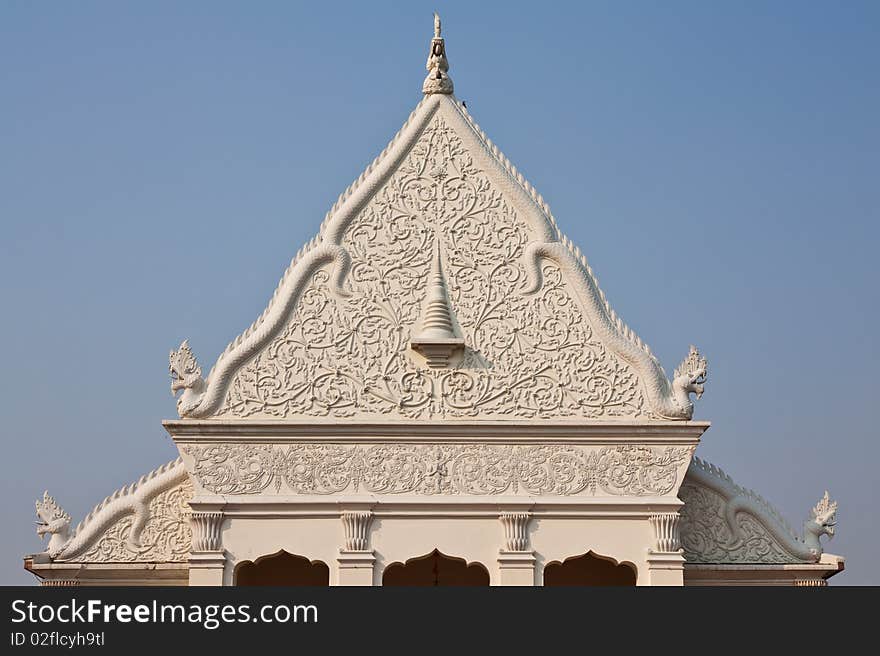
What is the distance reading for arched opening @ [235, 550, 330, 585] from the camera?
21.2 metres

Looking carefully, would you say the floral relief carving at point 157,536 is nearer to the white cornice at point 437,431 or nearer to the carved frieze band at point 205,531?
the carved frieze band at point 205,531

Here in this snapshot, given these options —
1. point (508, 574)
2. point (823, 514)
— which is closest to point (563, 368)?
point (508, 574)

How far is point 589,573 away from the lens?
21.2 meters

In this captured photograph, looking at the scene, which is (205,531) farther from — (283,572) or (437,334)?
(437,334)

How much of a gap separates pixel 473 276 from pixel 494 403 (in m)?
1.61

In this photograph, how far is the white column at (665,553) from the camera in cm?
1916

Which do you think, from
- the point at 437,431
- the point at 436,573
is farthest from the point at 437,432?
the point at 436,573

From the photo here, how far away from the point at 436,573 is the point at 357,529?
9.97 ft

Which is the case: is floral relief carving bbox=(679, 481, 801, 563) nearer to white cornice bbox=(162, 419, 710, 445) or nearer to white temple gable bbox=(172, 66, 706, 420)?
white cornice bbox=(162, 419, 710, 445)

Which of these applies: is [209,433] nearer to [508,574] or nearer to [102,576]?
[102,576]

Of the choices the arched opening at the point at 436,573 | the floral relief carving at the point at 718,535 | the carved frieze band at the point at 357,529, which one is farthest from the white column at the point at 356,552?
the floral relief carving at the point at 718,535

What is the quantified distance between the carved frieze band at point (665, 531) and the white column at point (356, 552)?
10.8 ft

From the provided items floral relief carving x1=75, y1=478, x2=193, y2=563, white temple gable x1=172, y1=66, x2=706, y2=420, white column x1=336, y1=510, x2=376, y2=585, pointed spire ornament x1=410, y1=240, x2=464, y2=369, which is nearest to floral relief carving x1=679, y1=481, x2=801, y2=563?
white temple gable x1=172, y1=66, x2=706, y2=420

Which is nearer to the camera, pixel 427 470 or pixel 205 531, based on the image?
pixel 205 531
